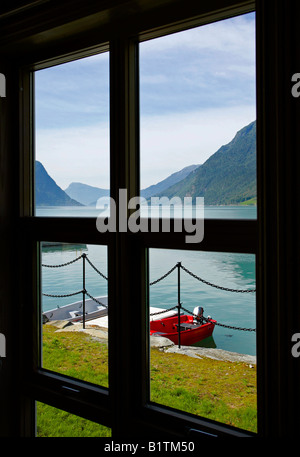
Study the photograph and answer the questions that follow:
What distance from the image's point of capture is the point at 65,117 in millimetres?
1532

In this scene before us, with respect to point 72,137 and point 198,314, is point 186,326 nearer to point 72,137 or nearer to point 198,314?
point 198,314

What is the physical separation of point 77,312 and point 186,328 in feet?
1.50

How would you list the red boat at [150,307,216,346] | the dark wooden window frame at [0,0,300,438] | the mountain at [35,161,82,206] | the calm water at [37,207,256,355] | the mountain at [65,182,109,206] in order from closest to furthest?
the dark wooden window frame at [0,0,300,438]
the calm water at [37,207,256,355]
the red boat at [150,307,216,346]
the mountain at [65,182,109,206]
the mountain at [35,161,82,206]

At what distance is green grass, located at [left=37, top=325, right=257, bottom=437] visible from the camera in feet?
3.76

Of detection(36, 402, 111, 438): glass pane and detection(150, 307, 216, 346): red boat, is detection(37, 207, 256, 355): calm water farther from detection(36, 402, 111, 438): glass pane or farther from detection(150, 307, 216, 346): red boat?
detection(36, 402, 111, 438): glass pane

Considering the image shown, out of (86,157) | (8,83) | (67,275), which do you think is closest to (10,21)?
(8,83)

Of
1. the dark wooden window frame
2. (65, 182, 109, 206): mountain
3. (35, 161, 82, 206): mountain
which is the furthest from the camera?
(35, 161, 82, 206): mountain

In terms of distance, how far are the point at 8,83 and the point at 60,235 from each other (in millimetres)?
669

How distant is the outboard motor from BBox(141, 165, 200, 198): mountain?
15.6 inches

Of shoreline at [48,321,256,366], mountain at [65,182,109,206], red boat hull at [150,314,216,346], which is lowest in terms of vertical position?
shoreline at [48,321,256,366]

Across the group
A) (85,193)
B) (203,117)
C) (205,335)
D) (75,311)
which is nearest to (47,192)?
(85,193)

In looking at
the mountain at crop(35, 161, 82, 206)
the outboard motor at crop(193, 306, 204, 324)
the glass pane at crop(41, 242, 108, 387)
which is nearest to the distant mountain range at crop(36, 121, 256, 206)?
the mountain at crop(35, 161, 82, 206)

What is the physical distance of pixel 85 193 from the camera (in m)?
1.43

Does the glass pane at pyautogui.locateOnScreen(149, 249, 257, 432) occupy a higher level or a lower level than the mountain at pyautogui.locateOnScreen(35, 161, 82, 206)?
lower
